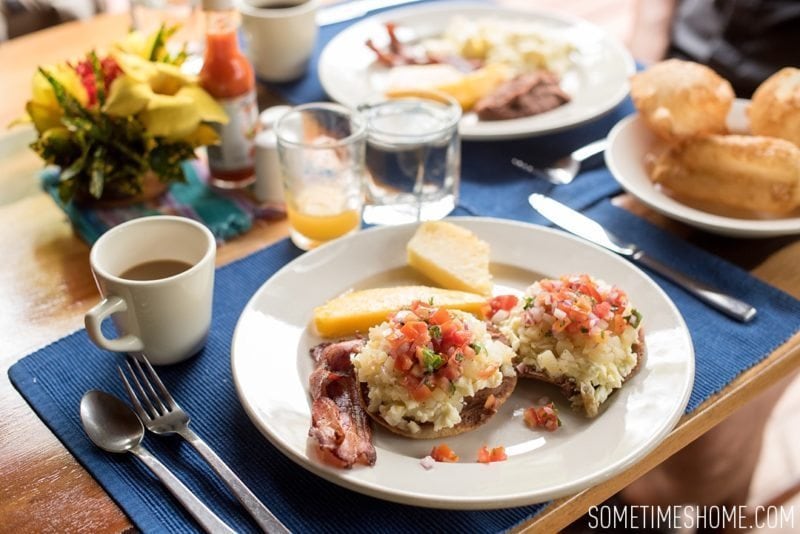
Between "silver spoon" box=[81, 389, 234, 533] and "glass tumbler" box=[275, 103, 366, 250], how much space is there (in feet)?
1.61

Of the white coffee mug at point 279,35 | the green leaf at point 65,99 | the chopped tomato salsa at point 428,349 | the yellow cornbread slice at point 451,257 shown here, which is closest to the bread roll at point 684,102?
the yellow cornbread slice at point 451,257

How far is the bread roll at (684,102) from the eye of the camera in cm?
155

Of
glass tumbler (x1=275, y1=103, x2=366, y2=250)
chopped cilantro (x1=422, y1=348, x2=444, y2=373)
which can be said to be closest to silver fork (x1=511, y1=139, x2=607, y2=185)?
glass tumbler (x1=275, y1=103, x2=366, y2=250)

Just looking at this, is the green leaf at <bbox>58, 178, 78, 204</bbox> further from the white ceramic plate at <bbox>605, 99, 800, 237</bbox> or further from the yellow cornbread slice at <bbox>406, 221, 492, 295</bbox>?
the white ceramic plate at <bbox>605, 99, 800, 237</bbox>

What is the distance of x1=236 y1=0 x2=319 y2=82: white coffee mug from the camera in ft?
6.33

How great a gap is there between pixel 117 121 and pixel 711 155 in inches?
44.1

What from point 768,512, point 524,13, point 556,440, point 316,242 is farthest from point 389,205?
point 768,512

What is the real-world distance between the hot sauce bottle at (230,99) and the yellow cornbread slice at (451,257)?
0.46m

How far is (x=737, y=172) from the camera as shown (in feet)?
4.88

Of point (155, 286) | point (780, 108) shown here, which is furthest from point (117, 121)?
point (780, 108)

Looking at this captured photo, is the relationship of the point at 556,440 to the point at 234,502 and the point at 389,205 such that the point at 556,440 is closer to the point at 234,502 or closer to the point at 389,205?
the point at 234,502

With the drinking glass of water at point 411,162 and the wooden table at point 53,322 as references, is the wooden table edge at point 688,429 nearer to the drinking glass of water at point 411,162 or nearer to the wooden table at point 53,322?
the wooden table at point 53,322

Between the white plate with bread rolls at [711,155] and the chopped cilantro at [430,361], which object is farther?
the white plate with bread rolls at [711,155]

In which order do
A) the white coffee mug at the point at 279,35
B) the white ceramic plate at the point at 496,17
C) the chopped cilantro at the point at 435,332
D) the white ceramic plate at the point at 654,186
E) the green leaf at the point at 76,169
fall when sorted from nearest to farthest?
the chopped cilantro at the point at 435,332 < the white ceramic plate at the point at 654,186 < the green leaf at the point at 76,169 < the white ceramic plate at the point at 496,17 < the white coffee mug at the point at 279,35
